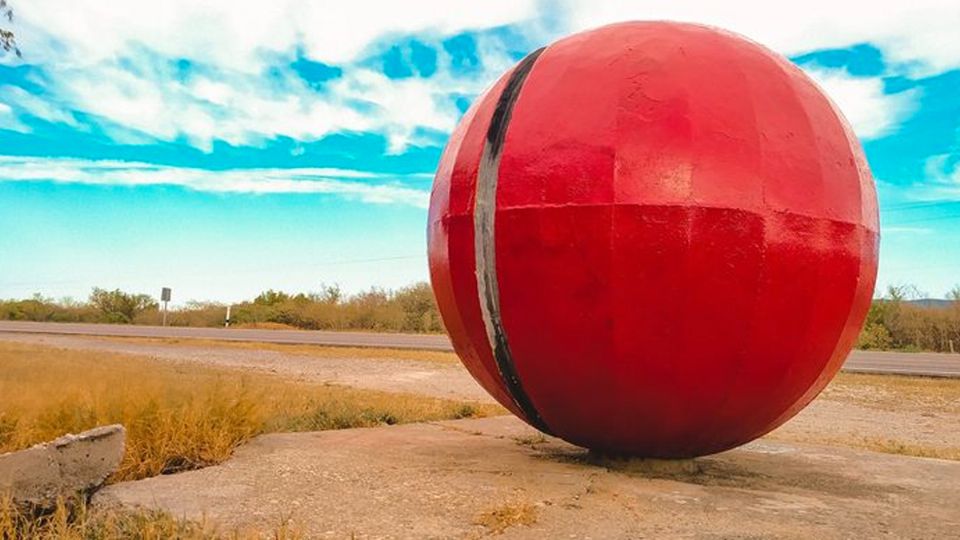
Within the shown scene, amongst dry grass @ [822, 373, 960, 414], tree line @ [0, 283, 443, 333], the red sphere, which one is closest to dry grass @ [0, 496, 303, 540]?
the red sphere

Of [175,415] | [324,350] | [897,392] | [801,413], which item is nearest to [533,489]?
[175,415]

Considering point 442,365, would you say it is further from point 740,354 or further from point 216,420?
point 740,354

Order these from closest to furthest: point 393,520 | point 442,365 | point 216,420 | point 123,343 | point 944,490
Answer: point 393,520 < point 944,490 < point 216,420 < point 442,365 < point 123,343

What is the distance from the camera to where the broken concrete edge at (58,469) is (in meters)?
4.97

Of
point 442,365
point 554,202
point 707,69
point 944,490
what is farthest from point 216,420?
point 442,365

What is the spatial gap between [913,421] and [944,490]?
6502 millimetres

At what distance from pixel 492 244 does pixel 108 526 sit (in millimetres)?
2703

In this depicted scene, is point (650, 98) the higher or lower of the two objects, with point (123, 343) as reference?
higher

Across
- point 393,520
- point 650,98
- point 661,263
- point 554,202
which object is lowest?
point 393,520

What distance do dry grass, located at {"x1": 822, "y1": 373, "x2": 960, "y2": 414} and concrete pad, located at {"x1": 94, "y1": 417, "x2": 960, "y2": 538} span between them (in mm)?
6962

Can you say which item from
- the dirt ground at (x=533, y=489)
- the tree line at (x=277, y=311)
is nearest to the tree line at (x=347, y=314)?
the tree line at (x=277, y=311)

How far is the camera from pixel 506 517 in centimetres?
460

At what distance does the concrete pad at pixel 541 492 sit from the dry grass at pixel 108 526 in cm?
17

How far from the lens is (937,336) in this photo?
31047 mm
